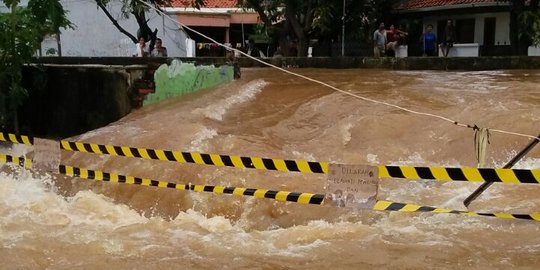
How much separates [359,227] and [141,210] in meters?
2.62

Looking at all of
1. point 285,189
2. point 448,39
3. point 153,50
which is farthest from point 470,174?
point 448,39

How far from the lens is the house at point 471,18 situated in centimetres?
2339

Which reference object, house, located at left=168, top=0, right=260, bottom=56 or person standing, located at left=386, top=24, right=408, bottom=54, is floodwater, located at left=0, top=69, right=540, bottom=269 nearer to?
person standing, located at left=386, top=24, right=408, bottom=54

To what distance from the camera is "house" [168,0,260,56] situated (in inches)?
1101

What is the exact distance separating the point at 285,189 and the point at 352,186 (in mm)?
1965

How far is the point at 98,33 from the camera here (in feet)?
87.7

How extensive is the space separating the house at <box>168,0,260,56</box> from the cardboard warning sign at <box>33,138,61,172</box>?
2006 centimetres

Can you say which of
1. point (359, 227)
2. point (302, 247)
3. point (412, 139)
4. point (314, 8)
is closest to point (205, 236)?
point (302, 247)

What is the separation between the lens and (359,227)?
5.99 meters

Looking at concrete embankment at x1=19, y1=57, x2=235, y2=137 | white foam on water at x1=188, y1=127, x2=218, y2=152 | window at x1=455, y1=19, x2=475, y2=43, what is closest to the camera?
white foam on water at x1=188, y1=127, x2=218, y2=152

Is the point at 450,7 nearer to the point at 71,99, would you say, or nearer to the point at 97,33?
the point at 97,33

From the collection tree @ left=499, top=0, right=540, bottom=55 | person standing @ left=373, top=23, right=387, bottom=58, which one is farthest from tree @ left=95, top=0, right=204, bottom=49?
tree @ left=499, top=0, right=540, bottom=55

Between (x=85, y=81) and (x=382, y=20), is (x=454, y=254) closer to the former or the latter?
(x=85, y=81)

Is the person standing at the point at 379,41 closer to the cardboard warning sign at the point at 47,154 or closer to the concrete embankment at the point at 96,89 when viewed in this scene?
the concrete embankment at the point at 96,89
